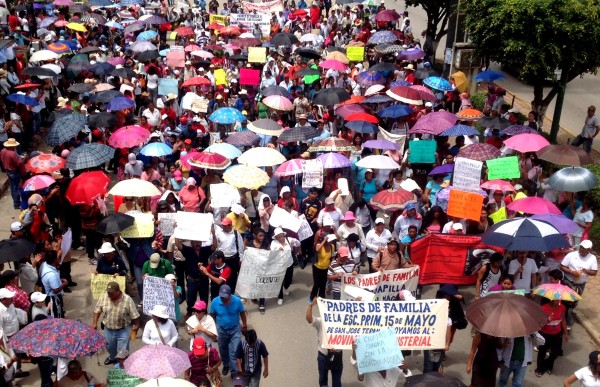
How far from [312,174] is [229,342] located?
13.8 ft

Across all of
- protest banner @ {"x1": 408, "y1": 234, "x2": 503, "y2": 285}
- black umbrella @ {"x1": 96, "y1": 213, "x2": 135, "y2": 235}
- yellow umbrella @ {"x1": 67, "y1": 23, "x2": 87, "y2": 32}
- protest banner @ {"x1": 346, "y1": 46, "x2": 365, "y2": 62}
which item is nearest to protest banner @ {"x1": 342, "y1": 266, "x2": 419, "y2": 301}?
protest banner @ {"x1": 408, "y1": 234, "x2": 503, "y2": 285}

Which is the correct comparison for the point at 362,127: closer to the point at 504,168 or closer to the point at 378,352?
the point at 504,168

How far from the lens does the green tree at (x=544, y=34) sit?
1605cm

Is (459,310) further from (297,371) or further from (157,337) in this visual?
(157,337)

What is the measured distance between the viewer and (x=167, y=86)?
19500 mm

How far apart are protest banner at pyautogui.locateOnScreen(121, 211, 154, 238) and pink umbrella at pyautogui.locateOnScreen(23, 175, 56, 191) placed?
2292 mm

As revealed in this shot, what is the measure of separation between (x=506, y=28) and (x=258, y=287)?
9.00 meters

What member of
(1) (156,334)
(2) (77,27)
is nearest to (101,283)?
(1) (156,334)

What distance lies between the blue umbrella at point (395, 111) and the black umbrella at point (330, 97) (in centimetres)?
155

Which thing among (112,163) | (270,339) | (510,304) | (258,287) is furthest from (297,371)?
(112,163)

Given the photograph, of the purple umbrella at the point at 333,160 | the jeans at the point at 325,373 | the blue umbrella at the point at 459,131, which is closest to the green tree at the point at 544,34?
the blue umbrella at the point at 459,131

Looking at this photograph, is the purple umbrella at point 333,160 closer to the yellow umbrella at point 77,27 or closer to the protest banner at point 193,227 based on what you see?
the protest banner at point 193,227

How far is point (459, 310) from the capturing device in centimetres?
983

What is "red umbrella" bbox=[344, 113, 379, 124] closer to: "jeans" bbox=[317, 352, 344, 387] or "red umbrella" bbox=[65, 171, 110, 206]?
"red umbrella" bbox=[65, 171, 110, 206]
